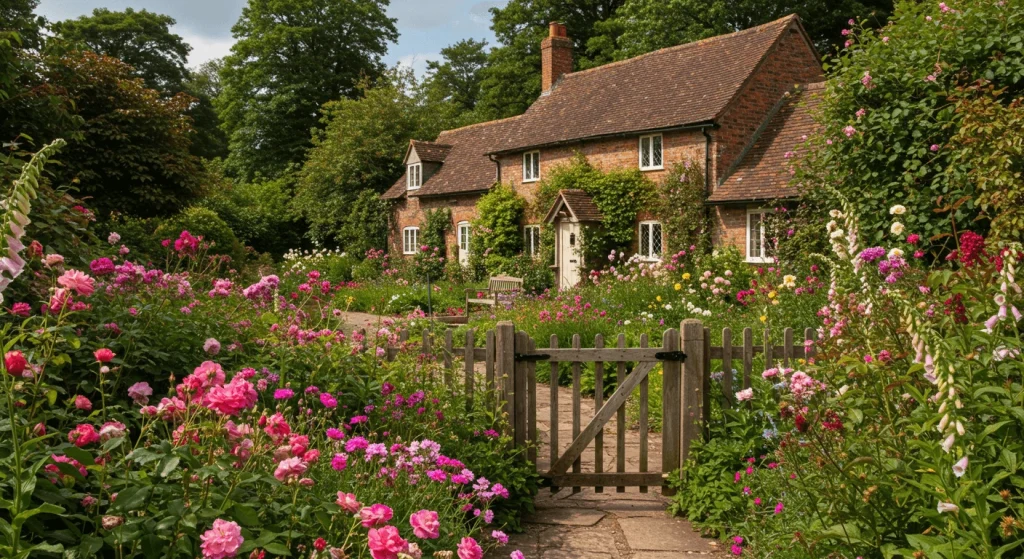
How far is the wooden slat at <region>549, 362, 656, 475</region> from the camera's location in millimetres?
5527

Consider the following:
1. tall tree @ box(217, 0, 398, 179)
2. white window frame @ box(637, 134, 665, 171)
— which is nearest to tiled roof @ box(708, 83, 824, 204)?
white window frame @ box(637, 134, 665, 171)

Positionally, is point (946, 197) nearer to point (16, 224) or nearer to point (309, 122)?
point (16, 224)

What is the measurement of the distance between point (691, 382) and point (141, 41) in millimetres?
44378

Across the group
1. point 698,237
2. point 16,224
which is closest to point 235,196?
point 698,237

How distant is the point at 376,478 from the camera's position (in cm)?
356

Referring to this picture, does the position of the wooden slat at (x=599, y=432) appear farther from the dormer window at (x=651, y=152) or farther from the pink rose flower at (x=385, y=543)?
the dormer window at (x=651, y=152)

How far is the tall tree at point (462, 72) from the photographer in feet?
156

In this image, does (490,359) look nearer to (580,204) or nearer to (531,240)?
(580,204)

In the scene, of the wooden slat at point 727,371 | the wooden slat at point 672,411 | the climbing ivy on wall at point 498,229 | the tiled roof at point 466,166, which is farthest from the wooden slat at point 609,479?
the tiled roof at point 466,166

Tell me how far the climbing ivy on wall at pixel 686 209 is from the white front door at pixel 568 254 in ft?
9.61

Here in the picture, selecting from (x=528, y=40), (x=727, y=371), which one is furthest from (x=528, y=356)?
(x=528, y=40)

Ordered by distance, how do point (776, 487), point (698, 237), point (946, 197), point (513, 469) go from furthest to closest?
point (698, 237) → point (946, 197) → point (513, 469) → point (776, 487)

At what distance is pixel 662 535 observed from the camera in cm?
494

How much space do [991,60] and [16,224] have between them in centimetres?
1084
